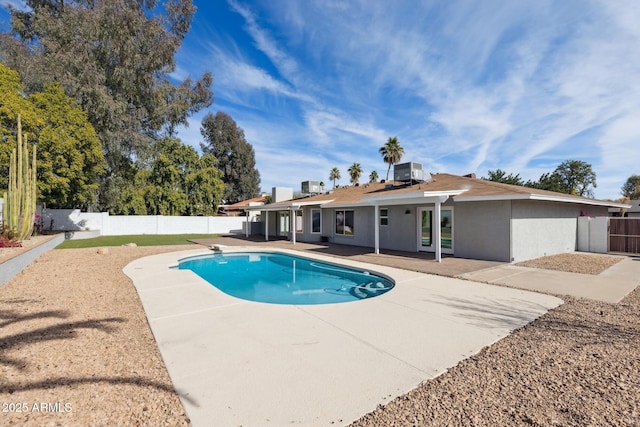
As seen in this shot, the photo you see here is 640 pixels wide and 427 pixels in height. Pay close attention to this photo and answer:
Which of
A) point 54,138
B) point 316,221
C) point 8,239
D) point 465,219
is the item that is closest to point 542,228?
point 465,219

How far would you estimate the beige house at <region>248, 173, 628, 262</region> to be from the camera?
11.2 metres

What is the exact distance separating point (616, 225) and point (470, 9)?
12.5 m

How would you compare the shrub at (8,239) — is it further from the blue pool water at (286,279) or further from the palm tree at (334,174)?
the palm tree at (334,174)

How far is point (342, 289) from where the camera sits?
9.01 meters

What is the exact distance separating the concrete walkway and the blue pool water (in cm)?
325

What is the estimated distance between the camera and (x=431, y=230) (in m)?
13.8

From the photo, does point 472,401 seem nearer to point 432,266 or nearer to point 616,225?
point 432,266

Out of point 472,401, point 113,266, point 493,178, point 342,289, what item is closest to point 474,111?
point 342,289

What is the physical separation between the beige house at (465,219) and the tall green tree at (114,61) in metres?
13.7

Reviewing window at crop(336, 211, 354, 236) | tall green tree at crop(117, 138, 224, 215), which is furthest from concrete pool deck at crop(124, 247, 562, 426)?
tall green tree at crop(117, 138, 224, 215)

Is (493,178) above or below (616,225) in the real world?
above

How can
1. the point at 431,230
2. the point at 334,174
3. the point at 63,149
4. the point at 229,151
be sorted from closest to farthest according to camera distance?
the point at 431,230 → the point at 63,149 → the point at 229,151 → the point at 334,174

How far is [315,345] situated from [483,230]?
10264 millimetres

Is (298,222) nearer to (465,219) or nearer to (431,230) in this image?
(431,230)
